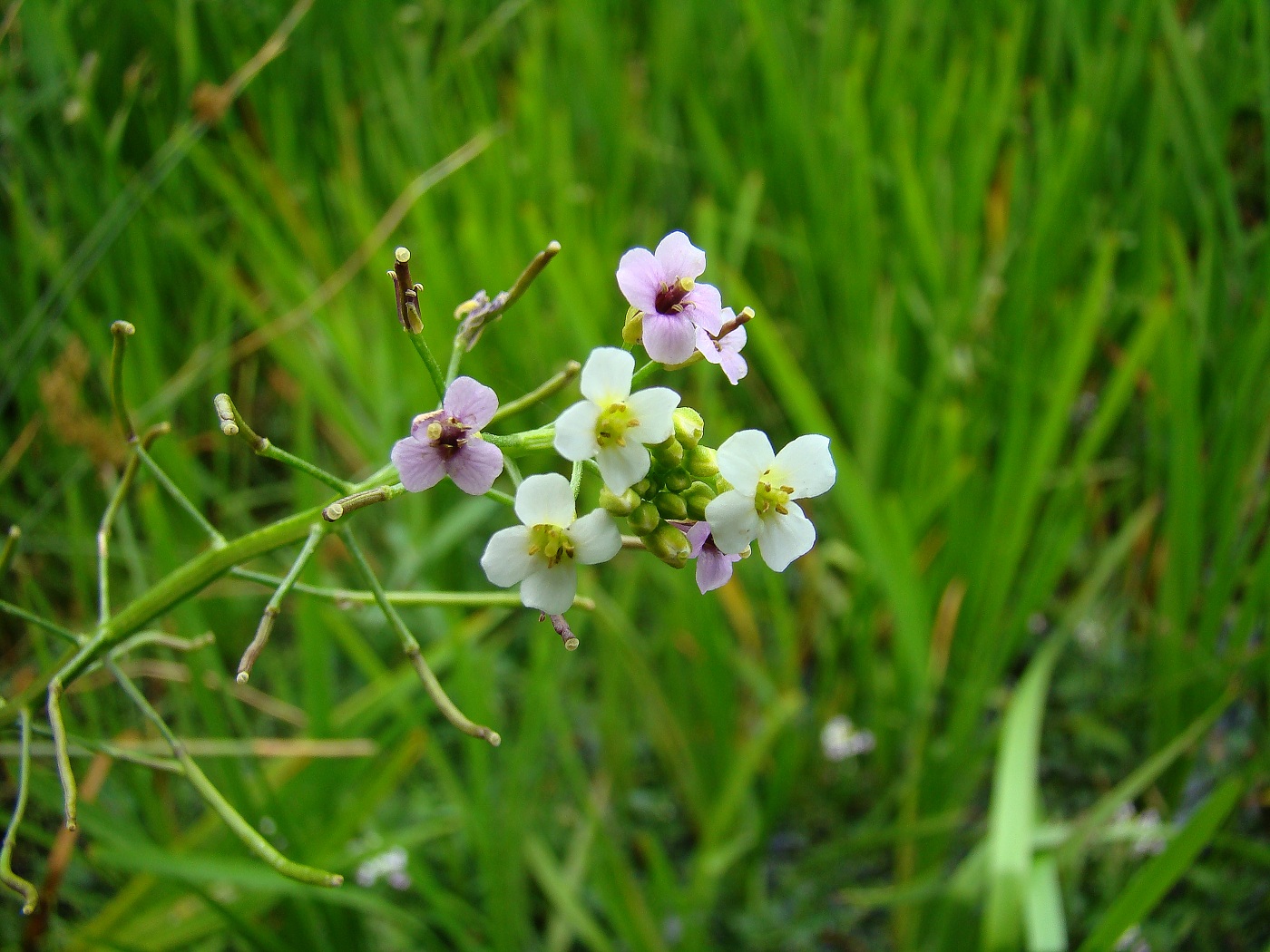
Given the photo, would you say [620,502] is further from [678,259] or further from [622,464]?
[678,259]

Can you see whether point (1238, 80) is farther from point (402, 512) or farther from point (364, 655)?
point (364, 655)

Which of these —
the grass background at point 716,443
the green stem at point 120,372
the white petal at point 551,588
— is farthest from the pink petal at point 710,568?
the grass background at point 716,443

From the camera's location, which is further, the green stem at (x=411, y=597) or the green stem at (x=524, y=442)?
the green stem at (x=411, y=597)

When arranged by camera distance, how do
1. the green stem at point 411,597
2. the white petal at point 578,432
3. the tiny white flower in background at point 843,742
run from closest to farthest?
the white petal at point 578,432, the green stem at point 411,597, the tiny white flower in background at point 843,742

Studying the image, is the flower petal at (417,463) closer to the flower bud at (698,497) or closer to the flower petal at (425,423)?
the flower petal at (425,423)

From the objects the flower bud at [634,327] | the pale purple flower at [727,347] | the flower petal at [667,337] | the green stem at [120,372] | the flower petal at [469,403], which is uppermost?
the green stem at [120,372]

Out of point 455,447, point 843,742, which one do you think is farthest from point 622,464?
point 843,742
